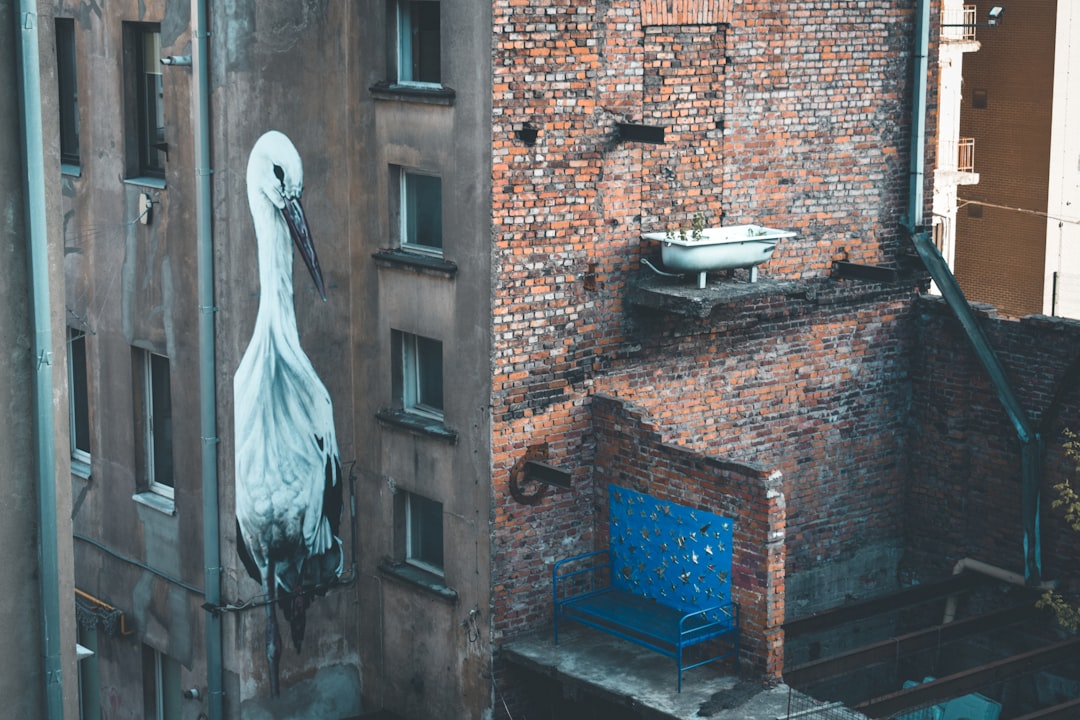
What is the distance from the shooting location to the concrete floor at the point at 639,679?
1683 centimetres

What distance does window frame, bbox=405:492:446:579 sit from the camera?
63.9ft

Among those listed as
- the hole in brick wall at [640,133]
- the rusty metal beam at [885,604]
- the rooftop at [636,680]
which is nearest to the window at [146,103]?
the hole in brick wall at [640,133]

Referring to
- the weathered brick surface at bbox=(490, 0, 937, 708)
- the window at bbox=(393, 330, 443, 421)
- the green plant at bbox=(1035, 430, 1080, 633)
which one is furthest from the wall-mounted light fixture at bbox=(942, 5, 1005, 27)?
the window at bbox=(393, 330, 443, 421)

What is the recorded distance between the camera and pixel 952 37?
33812 mm

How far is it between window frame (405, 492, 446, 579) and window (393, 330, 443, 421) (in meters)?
1.05

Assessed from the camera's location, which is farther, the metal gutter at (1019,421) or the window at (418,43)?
the metal gutter at (1019,421)

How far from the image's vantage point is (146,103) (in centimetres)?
1998

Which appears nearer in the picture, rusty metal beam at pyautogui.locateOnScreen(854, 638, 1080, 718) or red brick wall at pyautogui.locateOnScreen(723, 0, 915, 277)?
rusty metal beam at pyautogui.locateOnScreen(854, 638, 1080, 718)

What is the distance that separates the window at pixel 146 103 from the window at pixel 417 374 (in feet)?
11.5

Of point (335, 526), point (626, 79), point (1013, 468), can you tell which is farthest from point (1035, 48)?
point (335, 526)

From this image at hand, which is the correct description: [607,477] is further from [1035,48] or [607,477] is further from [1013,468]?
[1035,48]

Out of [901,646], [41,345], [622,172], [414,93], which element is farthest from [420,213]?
[901,646]

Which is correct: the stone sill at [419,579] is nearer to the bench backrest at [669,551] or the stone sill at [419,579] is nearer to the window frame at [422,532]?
the window frame at [422,532]

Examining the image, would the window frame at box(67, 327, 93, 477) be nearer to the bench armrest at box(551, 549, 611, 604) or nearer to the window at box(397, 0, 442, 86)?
the window at box(397, 0, 442, 86)
